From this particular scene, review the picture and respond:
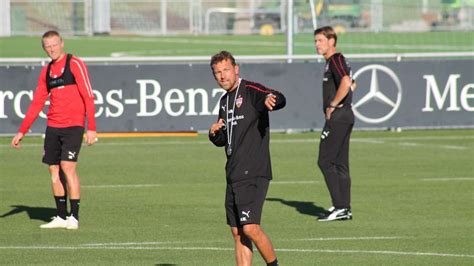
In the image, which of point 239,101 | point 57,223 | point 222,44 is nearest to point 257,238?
point 239,101

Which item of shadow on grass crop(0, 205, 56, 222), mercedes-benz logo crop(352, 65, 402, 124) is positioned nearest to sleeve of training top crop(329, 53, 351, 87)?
shadow on grass crop(0, 205, 56, 222)

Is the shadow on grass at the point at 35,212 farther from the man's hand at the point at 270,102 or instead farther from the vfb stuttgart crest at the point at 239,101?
the man's hand at the point at 270,102

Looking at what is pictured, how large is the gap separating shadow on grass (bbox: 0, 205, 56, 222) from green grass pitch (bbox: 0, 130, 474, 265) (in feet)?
0.04

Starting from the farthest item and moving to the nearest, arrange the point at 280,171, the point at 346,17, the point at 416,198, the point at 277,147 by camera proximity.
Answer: the point at 346,17
the point at 277,147
the point at 280,171
the point at 416,198

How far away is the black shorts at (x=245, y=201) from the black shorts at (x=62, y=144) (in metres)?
3.87

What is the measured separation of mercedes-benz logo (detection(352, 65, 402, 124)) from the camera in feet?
80.1

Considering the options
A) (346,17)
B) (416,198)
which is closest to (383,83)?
(416,198)

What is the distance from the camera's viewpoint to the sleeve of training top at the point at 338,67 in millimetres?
14414

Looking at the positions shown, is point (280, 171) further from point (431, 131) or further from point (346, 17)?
point (346, 17)

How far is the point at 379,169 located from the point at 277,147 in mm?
3462

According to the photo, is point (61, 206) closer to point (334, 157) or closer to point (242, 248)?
point (334, 157)

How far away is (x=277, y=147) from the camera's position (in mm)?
22562

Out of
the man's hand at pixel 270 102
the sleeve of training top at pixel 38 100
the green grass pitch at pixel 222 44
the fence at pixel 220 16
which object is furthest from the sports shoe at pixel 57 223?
the green grass pitch at pixel 222 44

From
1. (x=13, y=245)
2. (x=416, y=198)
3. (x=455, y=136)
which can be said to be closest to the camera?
(x=13, y=245)
